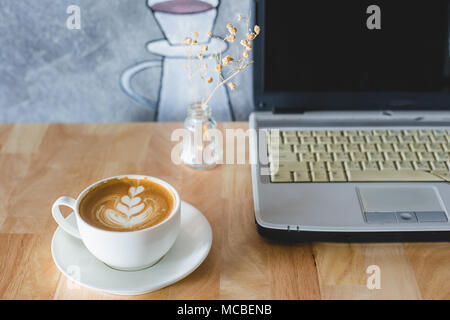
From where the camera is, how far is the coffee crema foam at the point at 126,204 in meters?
0.59

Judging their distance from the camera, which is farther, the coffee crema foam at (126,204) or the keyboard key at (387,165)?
the keyboard key at (387,165)

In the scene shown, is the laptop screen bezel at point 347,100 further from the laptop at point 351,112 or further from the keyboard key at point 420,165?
the keyboard key at point 420,165

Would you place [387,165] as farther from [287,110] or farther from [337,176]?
[287,110]

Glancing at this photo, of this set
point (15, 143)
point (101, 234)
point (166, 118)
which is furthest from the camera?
point (166, 118)

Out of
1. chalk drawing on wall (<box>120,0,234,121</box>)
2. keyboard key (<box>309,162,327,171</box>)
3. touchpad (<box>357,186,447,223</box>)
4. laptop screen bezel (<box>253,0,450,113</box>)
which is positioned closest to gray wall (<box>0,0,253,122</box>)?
chalk drawing on wall (<box>120,0,234,121</box>)

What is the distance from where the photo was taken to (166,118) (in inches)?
40.7

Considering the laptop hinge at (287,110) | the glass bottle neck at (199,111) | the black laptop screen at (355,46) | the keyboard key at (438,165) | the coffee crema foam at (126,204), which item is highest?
the black laptop screen at (355,46)

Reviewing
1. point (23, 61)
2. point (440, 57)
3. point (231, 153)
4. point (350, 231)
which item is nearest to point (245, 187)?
point (231, 153)

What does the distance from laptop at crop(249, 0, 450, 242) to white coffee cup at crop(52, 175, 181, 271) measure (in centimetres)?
16

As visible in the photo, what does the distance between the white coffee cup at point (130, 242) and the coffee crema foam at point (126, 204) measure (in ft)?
0.05

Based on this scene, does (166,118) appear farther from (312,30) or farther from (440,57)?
(440,57)

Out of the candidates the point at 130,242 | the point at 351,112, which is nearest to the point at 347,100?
the point at 351,112

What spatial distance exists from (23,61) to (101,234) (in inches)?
22.8

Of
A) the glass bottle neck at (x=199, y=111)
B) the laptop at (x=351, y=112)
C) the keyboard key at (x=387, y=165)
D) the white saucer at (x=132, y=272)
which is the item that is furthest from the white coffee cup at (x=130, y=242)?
the keyboard key at (x=387, y=165)
